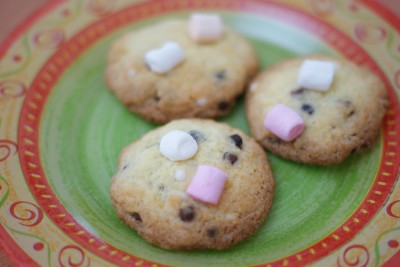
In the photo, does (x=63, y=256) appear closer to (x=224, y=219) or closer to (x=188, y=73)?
(x=224, y=219)

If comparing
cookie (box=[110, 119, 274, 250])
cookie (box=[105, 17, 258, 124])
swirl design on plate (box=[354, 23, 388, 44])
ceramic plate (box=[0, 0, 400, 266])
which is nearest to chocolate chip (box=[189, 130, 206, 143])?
cookie (box=[110, 119, 274, 250])

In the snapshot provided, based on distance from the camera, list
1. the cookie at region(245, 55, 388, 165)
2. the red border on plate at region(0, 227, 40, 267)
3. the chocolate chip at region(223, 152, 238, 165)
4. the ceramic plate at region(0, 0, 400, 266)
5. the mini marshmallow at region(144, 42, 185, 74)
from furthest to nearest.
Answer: the mini marshmallow at region(144, 42, 185, 74), the cookie at region(245, 55, 388, 165), the chocolate chip at region(223, 152, 238, 165), the ceramic plate at region(0, 0, 400, 266), the red border on plate at region(0, 227, 40, 267)

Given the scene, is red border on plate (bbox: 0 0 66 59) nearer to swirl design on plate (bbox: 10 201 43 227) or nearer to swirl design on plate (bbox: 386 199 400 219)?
swirl design on plate (bbox: 10 201 43 227)

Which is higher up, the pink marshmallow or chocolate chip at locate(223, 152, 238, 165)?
chocolate chip at locate(223, 152, 238, 165)

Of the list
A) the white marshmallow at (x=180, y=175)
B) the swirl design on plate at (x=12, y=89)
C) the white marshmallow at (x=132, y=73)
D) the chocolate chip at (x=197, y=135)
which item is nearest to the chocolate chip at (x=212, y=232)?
the white marshmallow at (x=180, y=175)

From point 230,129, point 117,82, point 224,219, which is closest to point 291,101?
point 230,129

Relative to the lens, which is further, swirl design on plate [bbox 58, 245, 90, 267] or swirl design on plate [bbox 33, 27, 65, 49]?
swirl design on plate [bbox 33, 27, 65, 49]

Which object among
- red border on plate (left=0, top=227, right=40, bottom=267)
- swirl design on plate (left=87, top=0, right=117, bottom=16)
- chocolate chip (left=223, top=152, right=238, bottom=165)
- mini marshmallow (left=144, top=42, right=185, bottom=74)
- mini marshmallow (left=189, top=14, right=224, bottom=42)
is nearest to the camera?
red border on plate (left=0, top=227, right=40, bottom=267)
